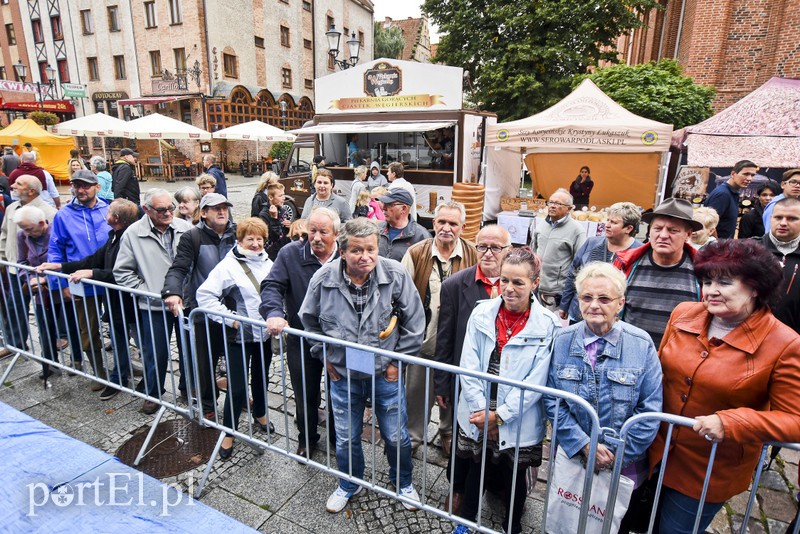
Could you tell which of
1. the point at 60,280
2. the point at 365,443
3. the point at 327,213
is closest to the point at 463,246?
the point at 327,213

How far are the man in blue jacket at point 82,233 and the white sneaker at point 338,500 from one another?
2.60 metres

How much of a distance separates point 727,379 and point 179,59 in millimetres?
30963

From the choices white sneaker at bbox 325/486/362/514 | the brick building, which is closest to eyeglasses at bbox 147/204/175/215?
white sneaker at bbox 325/486/362/514

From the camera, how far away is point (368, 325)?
2641mm

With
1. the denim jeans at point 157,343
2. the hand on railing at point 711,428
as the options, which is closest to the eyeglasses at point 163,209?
the denim jeans at point 157,343

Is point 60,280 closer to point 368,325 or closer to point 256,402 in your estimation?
point 256,402

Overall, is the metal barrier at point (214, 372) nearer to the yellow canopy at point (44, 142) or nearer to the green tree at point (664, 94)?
the green tree at point (664, 94)

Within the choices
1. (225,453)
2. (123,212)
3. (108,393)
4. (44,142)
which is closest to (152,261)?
(123,212)

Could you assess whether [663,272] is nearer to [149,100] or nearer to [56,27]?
[149,100]

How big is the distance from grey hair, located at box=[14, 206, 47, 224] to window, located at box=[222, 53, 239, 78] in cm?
2598

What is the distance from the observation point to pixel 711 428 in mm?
1744

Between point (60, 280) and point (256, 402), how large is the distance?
7.04 feet

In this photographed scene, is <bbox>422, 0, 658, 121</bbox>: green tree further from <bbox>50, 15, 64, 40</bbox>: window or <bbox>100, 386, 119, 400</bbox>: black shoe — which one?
<bbox>50, 15, 64, 40</bbox>: window

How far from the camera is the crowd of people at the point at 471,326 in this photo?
190cm
